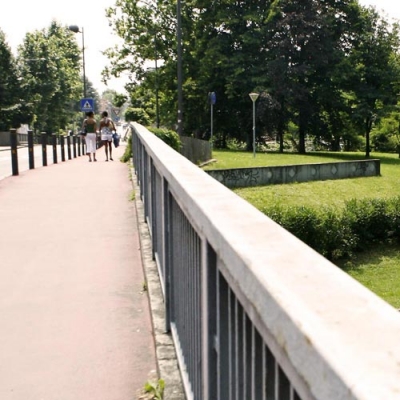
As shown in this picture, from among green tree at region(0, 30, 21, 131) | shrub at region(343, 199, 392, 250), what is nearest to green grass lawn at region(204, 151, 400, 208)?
shrub at region(343, 199, 392, 250)

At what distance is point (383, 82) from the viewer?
46.2 m

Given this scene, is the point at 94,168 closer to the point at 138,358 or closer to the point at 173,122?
the point at 138,358

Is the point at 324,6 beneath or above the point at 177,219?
above

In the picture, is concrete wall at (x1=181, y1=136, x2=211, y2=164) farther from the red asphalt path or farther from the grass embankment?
the red asphalt path

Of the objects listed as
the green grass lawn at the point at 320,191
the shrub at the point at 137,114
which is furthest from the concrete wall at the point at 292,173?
the shrub at the point at 137,114

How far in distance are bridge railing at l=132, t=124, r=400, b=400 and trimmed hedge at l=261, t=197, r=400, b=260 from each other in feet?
47.1

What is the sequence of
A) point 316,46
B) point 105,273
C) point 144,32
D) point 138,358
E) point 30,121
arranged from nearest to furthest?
point 138,358 → point 105,273 → point 316,46 → point 144,32 → point 30,121

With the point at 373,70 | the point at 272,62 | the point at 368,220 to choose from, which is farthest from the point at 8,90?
the point at 368,220

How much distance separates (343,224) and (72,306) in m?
14.1

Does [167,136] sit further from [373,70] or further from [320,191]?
[373,70]

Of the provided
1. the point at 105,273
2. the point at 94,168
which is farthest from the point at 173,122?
the point at 105,273

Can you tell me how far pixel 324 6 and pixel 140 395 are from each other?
46.6m

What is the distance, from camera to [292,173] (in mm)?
26156

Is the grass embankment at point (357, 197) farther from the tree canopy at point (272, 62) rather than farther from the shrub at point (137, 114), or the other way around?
the shrub at point (137, 114)
